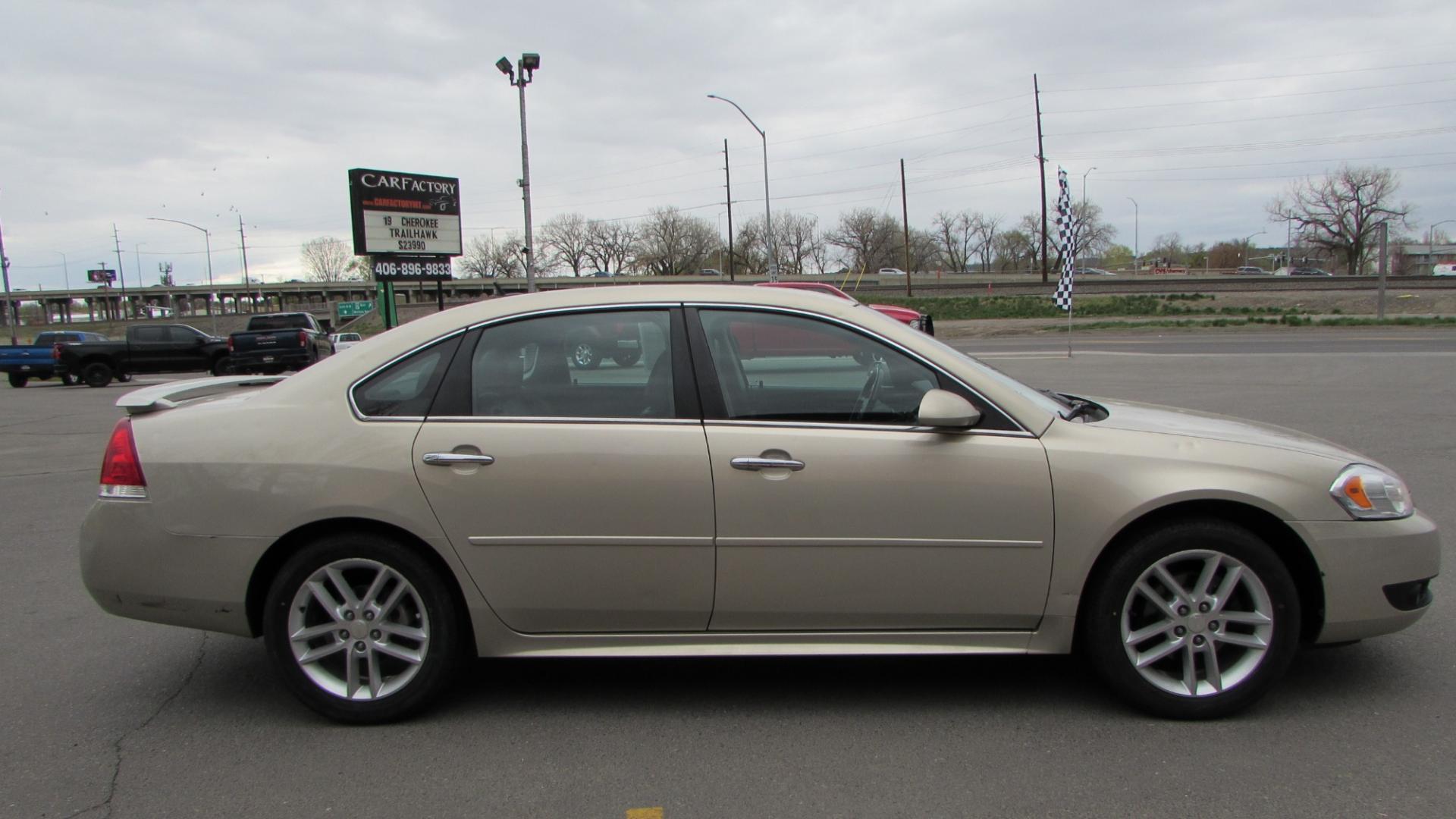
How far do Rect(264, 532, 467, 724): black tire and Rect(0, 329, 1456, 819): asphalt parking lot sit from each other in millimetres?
126

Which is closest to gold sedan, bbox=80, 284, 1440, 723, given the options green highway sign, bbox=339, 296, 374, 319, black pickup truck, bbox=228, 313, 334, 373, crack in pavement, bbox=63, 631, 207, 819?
crack in pavement, bbox=63, 631, 207, 819

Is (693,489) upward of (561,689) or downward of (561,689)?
upward

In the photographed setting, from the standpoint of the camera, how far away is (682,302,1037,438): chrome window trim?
3250mm

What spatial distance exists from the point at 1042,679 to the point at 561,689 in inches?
76.1

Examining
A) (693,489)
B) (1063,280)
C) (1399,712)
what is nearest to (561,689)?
(693,489)

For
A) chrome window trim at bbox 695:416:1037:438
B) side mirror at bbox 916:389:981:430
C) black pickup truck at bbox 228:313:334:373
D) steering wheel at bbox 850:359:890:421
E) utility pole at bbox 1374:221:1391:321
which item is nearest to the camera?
side mirror at bbox 916:389:981:430

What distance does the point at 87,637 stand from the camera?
14.3 feet

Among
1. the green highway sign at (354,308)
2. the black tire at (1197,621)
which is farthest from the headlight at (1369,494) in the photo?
the green highway sign at (354,308)

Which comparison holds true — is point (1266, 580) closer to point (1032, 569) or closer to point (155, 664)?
point (1032, 569)

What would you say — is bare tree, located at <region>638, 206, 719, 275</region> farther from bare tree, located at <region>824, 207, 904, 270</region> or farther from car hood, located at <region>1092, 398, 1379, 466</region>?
car hood, located at <region>1092, 398, 1379, 466</region>

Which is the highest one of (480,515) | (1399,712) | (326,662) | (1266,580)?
(480,515)

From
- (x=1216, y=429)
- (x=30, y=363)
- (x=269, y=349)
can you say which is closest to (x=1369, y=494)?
(x=1216, y=429)

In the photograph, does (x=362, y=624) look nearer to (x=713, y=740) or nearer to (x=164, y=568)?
(x=164, y=568)

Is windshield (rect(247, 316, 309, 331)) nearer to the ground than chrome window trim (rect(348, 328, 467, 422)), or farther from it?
farther from it
